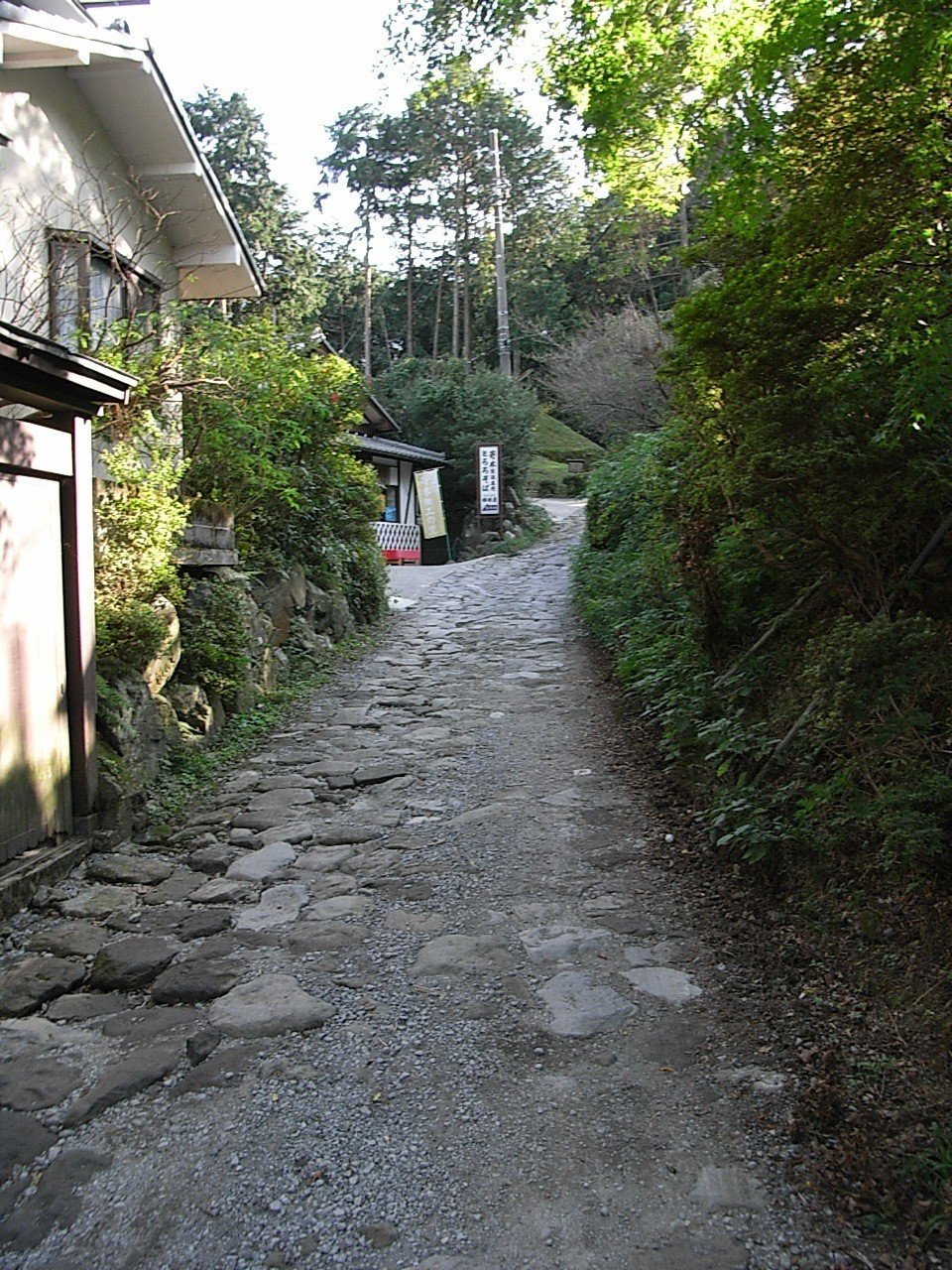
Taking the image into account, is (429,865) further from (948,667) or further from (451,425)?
(451,425)

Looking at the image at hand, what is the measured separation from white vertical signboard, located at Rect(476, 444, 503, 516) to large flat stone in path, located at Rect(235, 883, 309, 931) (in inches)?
899

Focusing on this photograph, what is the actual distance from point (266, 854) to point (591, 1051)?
2.77m

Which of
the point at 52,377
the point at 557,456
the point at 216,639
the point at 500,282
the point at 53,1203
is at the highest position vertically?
the point at 500,282

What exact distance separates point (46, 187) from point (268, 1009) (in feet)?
26.7

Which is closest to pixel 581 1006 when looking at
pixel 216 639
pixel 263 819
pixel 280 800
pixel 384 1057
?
pixel 384 1057

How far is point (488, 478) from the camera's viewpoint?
2739 centimetres

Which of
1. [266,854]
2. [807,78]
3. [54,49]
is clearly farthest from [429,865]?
[54,49]

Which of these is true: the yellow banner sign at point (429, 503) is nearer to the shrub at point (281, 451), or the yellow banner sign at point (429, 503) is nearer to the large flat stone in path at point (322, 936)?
the shrub at point (281, 451)

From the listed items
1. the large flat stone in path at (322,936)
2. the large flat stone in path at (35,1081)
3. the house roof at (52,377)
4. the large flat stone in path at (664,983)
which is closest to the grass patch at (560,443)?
the house roof at (52,377)

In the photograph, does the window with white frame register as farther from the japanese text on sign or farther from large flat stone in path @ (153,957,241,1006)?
the japanese text on sign

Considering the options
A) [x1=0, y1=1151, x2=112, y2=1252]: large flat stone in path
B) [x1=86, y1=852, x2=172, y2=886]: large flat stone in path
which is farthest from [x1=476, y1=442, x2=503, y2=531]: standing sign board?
[x1=0, y1=1151, x2=112, y2=1252]: large flat stone in path

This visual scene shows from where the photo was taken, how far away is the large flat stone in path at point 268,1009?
3830 millimetres

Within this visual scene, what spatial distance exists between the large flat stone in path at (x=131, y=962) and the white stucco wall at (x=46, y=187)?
18.7 feet

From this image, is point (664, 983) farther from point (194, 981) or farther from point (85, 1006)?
point (85, 1006)
